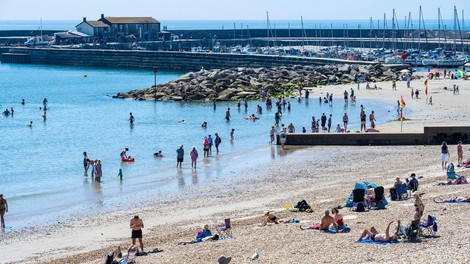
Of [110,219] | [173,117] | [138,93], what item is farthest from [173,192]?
[138,93]

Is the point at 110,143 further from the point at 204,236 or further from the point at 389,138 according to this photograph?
the point at 204,236

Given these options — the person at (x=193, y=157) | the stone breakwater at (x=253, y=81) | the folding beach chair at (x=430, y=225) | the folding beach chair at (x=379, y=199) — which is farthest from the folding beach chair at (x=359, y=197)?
the stone breakwater at (x=253, y=81)

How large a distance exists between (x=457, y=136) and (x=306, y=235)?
1599 centimetres

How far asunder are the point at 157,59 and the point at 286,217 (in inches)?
3135

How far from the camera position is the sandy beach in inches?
614

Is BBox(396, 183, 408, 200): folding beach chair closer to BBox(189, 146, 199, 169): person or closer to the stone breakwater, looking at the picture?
BBox(189, 146, 199, 169): person

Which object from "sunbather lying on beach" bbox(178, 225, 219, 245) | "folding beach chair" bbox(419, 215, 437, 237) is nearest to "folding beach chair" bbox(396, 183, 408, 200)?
"folding beach chair" bbox(419, 215, 437, 237)

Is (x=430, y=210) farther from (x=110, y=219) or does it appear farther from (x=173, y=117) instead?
(x=173, y=117)

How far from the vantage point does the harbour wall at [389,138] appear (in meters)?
32.0

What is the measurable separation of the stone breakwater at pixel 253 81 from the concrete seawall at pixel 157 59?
371 inches

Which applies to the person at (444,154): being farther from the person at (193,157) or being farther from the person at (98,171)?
the person at (98,171)

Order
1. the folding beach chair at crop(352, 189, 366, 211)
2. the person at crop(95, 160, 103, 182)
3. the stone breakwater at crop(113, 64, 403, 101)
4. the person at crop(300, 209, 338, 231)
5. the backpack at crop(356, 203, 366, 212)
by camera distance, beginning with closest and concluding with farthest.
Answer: the person at crop(300, 209, 338, 231) → the backpack at crop(356, 203, 366, 212) → the folding beach chair at crop(352, 189, 366, 211) → the person at crop(95, 160, 103, 182) → the stone breakwater at crop(113, 64, 403, 101)

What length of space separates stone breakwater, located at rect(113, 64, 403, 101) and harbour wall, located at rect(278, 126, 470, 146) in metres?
26.2

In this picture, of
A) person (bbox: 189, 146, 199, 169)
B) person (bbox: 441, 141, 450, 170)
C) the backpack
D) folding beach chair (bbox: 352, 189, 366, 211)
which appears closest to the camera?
the backpack
